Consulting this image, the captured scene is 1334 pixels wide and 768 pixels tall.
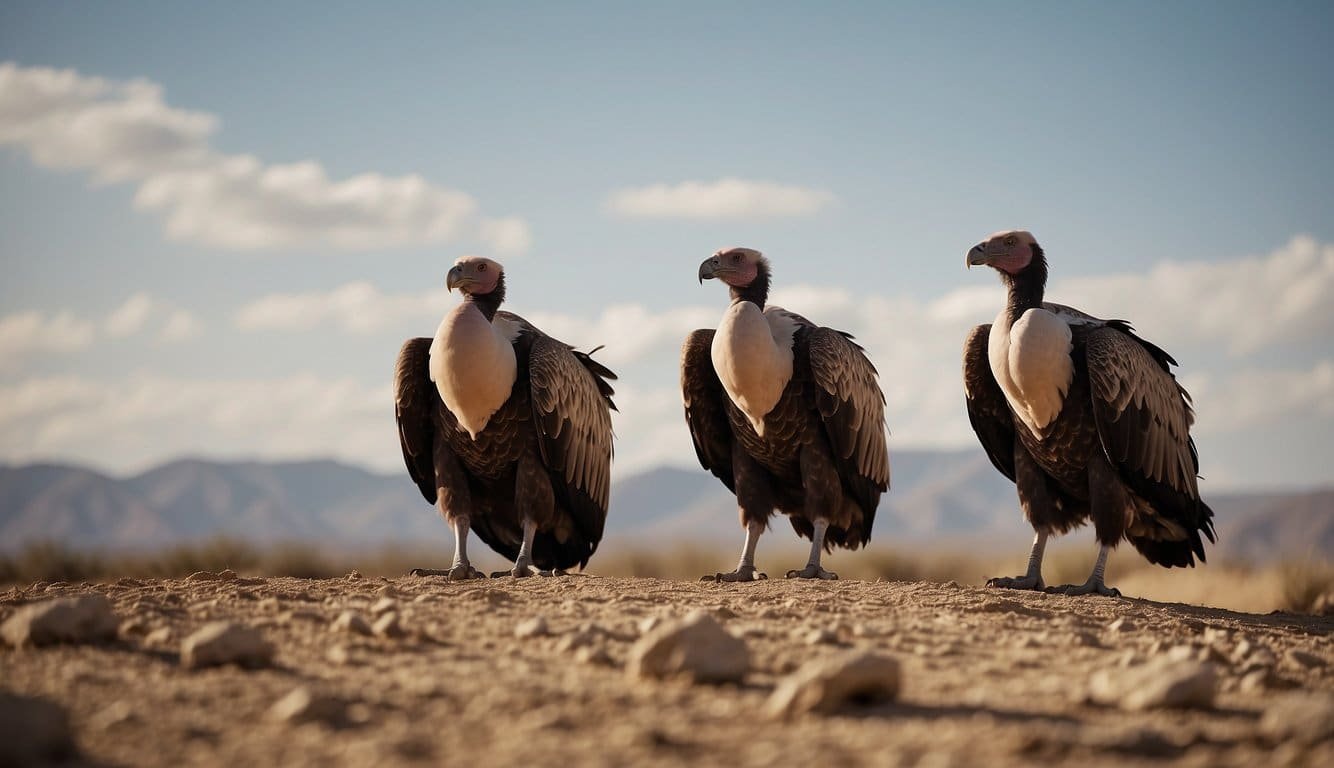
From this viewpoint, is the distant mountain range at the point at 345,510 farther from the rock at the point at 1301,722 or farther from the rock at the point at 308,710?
the rock at the point at 308,710

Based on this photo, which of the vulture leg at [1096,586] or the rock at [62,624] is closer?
the rock at [62,624]

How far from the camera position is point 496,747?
3.84m

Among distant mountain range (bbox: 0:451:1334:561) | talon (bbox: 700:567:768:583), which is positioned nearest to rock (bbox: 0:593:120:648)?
talon (bbox: 700:567:768:583)

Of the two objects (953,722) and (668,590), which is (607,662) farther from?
(668,590)

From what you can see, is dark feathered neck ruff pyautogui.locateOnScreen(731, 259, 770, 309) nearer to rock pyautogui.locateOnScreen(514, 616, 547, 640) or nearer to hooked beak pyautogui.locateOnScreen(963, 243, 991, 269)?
hooked beak pyautogui.locateOnScreen(963, 243, 991, 269)

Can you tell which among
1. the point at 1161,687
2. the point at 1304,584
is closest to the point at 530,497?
the point at 1161,687

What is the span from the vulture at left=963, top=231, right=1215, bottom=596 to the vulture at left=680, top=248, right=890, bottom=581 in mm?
1105

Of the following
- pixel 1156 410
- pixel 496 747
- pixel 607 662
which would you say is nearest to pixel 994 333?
pixel 1156 410

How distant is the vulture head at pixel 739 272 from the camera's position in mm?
11727

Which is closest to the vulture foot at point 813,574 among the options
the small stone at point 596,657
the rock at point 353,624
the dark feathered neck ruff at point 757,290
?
the dark feathered neck ruff at point 757,290

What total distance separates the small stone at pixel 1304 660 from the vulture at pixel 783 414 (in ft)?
15.9

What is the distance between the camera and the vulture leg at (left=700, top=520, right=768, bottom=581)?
1082 centimetres

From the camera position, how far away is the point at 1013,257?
11.2 metres

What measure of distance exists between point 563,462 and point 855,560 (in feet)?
36.9
